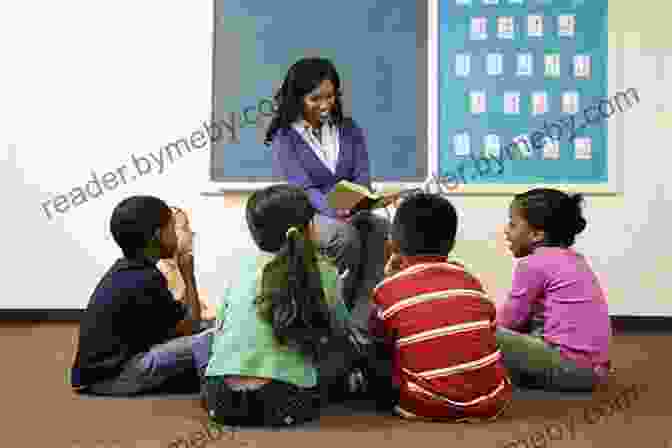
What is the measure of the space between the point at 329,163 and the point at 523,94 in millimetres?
1143

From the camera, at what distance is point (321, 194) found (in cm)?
226

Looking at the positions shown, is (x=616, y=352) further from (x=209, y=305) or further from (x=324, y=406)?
(x=209, y=305)

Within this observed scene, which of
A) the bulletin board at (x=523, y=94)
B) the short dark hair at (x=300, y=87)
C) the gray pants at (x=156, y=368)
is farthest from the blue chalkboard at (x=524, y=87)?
the gray pants at (x=156, y=368)

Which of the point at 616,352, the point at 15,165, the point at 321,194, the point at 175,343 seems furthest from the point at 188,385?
the point at 15,165

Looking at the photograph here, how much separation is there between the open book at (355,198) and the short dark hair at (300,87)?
1.47 ft

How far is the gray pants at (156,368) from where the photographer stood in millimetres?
1708

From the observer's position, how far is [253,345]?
4.69 feet

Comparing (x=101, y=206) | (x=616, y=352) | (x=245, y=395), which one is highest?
(x=101, y=206)

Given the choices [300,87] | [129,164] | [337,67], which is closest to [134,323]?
[300,87]

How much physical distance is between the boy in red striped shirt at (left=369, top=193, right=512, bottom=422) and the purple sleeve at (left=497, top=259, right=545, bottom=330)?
1.14ft

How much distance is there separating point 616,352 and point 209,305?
5.47 feet

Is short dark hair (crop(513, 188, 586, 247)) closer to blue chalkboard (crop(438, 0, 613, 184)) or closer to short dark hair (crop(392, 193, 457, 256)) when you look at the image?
short dark hair (crop(392, 193, 457, 256))

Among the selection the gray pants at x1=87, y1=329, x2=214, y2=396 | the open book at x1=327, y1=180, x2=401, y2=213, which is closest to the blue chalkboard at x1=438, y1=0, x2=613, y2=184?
the open book at x1=327, y1=180, x2=401, y2=213

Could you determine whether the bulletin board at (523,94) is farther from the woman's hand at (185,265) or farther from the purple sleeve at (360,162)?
the woman's hand at (185,265)
